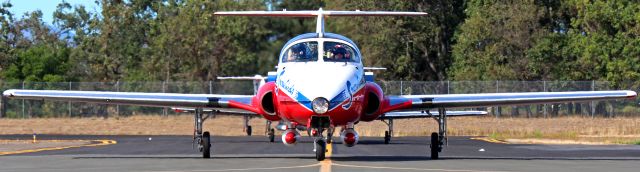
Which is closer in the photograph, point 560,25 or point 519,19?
point 519,19

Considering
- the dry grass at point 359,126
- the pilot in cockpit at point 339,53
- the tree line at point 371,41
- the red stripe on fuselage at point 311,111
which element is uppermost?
the tree line at point 371,41

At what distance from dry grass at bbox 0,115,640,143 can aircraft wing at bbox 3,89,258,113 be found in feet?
78.3

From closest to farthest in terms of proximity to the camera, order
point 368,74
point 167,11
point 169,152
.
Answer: point 368,74
point 169,152
point 167,11

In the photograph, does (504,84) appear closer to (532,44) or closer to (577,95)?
(532,44)

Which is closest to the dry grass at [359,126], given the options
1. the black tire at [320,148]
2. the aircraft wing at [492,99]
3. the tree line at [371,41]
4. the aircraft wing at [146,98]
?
the tree line at [371,41]

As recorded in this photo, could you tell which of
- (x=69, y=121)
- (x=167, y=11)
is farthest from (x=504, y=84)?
(x=167, y=11)

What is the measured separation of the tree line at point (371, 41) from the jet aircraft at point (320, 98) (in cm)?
3699

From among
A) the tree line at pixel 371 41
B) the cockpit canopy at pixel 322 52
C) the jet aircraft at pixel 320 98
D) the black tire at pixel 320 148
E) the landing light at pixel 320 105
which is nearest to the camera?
the landing light at pixel 320 105

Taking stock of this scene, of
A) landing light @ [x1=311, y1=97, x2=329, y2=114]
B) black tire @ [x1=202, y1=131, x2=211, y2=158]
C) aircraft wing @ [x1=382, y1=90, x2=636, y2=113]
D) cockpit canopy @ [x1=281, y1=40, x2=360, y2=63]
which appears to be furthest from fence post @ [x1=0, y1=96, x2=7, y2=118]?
landing light @ [x1=311, y1=97, x2=329, y2=114]

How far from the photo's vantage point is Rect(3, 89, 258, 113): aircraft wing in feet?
87.9

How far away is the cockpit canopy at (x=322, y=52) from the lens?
82.8ft

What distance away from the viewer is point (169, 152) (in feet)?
100

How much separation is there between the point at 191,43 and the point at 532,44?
21.1 meters

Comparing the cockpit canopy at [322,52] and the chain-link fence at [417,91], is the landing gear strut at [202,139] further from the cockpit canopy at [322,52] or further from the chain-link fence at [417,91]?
the chain-link fence at [417,91]
